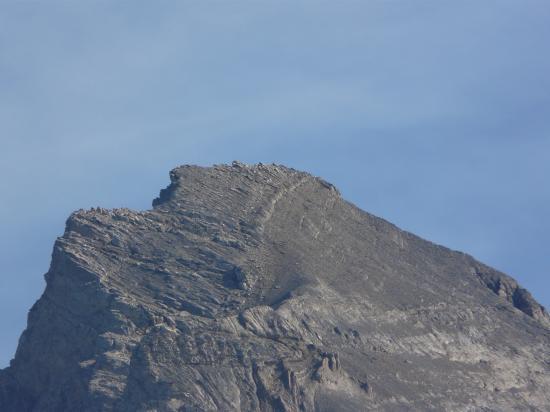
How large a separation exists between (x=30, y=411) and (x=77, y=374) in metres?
5.72

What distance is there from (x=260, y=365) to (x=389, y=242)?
22884 millimetres

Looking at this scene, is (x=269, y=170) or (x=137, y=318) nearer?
(x=137, y=318)

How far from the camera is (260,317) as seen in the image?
472ft

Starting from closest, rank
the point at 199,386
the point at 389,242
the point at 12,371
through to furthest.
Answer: the point at 199,386
the point at 12,371
the point at 389,242

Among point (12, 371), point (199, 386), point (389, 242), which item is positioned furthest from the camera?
point (389, 242)

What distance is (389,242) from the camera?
161m

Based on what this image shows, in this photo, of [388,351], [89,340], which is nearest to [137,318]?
[89,340]

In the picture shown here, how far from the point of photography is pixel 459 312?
155 meters

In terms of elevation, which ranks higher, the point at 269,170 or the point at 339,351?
the point at 269,170

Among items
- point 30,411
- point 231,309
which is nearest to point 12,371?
point 30,411

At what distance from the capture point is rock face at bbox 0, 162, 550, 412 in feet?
462

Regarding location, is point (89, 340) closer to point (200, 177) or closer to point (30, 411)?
point (30, 411)

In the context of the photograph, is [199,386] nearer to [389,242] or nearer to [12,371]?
[12,371]

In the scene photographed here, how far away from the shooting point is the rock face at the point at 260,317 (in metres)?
141
